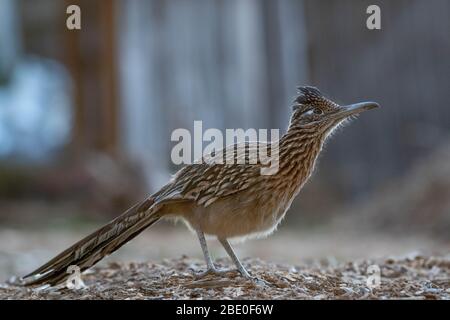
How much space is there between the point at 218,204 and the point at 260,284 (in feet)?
2.16

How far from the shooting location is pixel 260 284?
17.8 feet

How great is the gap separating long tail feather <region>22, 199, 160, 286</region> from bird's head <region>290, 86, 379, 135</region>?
1263mm

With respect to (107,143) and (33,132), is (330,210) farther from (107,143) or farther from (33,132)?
(33,132)

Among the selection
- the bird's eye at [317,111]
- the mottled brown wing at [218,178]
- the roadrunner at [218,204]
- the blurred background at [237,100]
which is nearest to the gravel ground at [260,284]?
the roadrunner at [218,204]

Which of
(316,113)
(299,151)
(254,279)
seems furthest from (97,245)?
(316,113)

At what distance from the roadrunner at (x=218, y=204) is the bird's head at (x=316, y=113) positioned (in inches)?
0.6

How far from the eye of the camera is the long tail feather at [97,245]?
226 inches

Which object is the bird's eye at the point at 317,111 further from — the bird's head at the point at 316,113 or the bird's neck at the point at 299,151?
the bird's neck at the point at 299,151

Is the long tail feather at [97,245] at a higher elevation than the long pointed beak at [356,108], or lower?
lower

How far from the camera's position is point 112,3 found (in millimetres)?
15930

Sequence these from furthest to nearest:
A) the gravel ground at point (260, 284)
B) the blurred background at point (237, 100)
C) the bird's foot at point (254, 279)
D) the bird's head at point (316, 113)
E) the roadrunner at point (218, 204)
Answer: the blurred background at point (237, 100) → the bird's head at point (316, 113) → the roadrunner at point (218, 204) → the bird's foot at point (254, 279) → the gravel ground at point (260, 284)

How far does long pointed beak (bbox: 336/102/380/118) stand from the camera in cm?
591

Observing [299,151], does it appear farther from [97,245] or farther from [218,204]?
[97,245]

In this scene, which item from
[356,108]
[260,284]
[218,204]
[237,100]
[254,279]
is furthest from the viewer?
[237,100]
